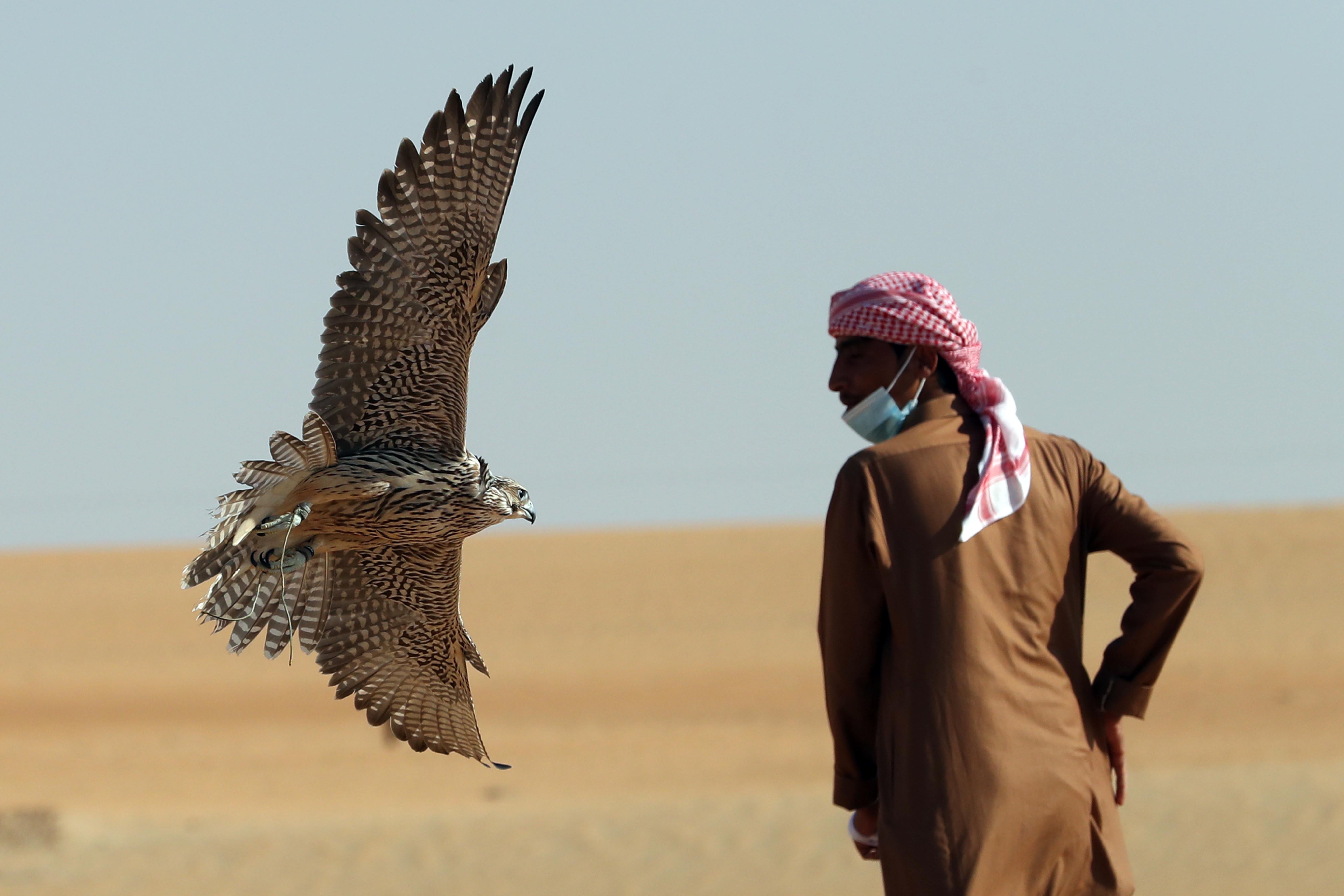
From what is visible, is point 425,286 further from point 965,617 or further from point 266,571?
point 965,617

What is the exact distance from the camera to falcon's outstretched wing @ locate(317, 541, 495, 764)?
338cm

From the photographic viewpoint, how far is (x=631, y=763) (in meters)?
16.0

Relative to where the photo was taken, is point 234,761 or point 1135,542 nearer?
point 1135,542

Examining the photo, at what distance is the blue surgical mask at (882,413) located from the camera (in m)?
3.30

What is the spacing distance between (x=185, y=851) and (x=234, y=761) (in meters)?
4.89

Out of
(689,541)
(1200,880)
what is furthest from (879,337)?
(689,541)

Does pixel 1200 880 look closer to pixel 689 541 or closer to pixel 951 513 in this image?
pixel 951 513

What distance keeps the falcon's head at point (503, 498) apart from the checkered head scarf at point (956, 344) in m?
0.78

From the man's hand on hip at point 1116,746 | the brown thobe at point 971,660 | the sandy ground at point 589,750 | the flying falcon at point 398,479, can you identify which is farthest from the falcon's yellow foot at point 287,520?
A: the sandy ground at point 589,750

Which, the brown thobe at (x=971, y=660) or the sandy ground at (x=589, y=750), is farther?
the sandy ground at (x=589, y=750)

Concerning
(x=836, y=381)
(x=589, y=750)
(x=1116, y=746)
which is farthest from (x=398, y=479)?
(x=589, y=750)

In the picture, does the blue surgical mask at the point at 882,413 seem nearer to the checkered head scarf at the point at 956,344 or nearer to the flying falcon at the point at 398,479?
the checkered head scarf at the point at 956,344

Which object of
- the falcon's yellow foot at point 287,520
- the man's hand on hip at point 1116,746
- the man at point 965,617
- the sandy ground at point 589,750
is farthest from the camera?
the sandy ground at point 589,750

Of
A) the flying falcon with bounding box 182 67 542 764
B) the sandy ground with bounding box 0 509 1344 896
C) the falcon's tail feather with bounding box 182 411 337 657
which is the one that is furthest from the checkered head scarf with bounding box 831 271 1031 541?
the sandy ground with bounding box 0 509 1344 896
